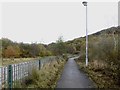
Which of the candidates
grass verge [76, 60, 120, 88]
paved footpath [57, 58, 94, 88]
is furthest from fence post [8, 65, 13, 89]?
grass verge [76, 60, 120, 88]

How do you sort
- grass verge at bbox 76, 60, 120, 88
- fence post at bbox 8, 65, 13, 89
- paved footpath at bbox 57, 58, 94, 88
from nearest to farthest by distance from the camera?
fence post at bbox 8, 65, 13, 89 → paved footpath at bbox 57, 58, 94, 88 → grass verge at bbox 76, 60, 120, 88

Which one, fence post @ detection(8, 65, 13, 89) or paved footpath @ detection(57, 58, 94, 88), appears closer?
fence post @ detection(8, 65, 13, 89)

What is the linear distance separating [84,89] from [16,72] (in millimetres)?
3836

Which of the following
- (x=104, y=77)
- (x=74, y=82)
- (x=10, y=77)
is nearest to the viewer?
(x=10, y=77)

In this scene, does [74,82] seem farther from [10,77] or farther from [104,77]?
[10,77]

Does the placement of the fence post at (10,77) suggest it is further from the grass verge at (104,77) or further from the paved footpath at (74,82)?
the grass verge at (104,77)

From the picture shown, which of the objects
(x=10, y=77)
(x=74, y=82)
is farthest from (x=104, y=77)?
(x=10, y=77)

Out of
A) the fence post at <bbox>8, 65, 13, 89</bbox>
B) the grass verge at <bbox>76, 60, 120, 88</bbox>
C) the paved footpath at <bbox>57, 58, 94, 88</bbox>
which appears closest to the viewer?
the fence post at <bbox>8, 65, 13, 89</bbox>

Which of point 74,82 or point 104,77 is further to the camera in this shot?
point 104,77

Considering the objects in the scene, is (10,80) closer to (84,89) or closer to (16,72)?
(16,72)

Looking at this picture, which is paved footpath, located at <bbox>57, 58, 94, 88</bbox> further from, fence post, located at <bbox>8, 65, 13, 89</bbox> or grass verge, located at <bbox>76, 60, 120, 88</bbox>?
fence post, located at <bbox>8, 65, 13, 89</bbox>

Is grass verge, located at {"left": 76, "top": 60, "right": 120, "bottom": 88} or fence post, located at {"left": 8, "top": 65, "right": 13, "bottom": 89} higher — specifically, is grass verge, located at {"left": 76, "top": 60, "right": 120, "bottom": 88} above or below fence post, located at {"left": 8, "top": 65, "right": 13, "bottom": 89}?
below

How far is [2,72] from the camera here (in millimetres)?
10023

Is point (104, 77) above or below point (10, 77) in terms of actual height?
below
